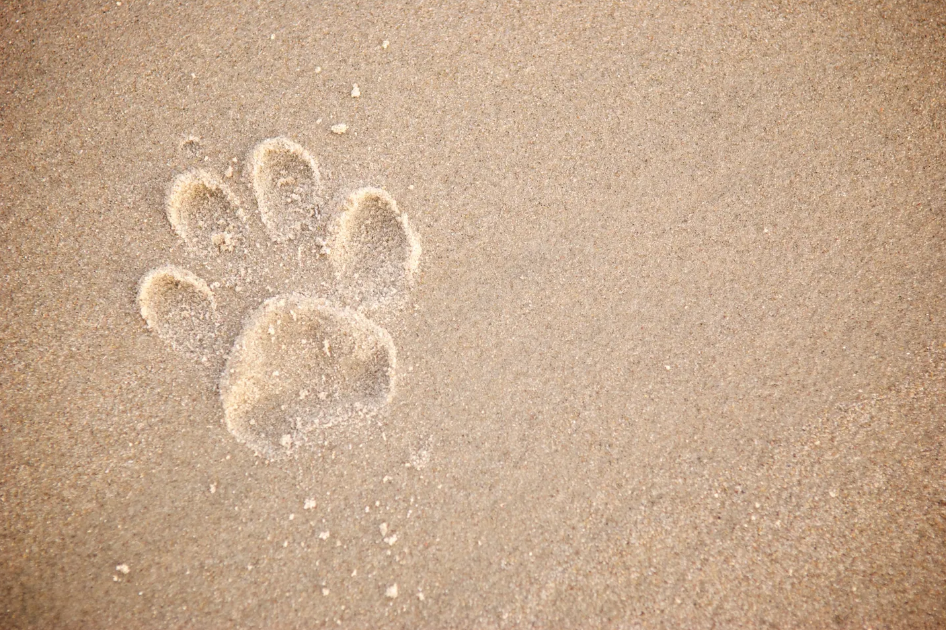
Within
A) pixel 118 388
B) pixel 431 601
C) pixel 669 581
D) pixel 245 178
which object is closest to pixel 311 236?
pixel 245 178

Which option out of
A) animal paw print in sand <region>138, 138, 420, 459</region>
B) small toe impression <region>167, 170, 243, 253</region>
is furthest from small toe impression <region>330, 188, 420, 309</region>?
small toe impression <region>167, 170, 243, 253</region>

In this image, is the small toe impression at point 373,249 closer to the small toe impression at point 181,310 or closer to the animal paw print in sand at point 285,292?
the animal paw print in sand at point 285,292

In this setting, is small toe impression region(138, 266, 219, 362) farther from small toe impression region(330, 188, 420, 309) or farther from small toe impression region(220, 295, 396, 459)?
small toe impression region(330, 188, 420, 309)

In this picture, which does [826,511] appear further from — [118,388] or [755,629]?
[118,388]

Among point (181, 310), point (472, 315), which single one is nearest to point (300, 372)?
point (181, 310)

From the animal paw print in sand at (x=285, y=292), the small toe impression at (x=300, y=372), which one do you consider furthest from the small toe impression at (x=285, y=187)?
the small toe impression at (x=300, y=372)

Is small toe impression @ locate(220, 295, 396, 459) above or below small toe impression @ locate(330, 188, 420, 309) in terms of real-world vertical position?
below
